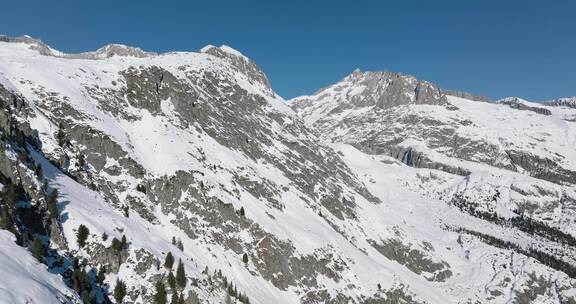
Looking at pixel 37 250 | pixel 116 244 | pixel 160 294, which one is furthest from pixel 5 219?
pixel 160 294

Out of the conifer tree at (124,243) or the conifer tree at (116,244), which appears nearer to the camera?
the conifer tree at (116,244)

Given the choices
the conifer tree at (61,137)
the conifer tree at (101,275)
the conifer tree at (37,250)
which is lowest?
the conifer tree at (101,275)

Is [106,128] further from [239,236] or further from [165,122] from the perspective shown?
[239,236]

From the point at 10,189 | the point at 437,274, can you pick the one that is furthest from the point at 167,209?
the point at 437,274

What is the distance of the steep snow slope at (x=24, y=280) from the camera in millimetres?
49031

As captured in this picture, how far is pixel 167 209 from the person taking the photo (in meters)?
130

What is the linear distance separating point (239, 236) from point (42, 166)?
2076 inches

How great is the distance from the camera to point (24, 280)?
2115 inches

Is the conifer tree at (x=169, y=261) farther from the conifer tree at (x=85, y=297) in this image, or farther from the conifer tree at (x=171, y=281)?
the conifer tree at (x=85, y=297)

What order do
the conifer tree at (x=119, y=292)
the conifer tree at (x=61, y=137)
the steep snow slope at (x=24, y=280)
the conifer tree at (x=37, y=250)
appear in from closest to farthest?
the steep snow slope at (x=24, y=280) < the conifer tree at (x=37, y=250) < the conifer tree at (x=119, y=292) < the conifer tree at (x=61, y=137)

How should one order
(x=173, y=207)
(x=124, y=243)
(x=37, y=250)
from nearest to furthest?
1. (x=37, y=250)
2. (x=124, y=243)
3. (x=173, y=207)

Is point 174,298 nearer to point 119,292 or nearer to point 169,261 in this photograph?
point 169,261

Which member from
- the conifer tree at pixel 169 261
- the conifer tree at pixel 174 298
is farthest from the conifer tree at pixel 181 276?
the conifer tree at pixel 174 298

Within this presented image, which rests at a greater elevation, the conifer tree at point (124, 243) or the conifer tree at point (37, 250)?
the conifer tree at point (124, 243)
